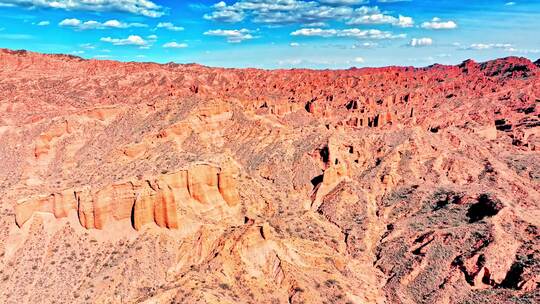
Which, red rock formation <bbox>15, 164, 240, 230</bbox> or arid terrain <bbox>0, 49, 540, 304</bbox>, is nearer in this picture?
arid terrain <bbox>0, 49, 540, 304</bbox>

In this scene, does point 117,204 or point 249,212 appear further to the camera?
point 249,212

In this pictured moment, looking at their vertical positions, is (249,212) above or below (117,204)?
below

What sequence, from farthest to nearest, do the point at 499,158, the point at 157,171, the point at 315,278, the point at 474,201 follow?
the point at 499,158 < the point at 474,201 < the point at 157,171 < the point at 315,278

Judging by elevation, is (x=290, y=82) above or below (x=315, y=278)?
above

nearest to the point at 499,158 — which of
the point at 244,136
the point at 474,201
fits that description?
the point at 474,201

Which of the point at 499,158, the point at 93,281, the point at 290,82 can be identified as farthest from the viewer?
the point at 290,82

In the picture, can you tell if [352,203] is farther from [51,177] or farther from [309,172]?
[51,177]

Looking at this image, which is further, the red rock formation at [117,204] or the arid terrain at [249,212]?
the red rock formation at [117,204]

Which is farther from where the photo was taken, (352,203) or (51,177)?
(352,203)
